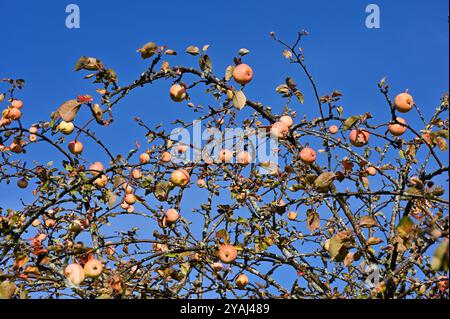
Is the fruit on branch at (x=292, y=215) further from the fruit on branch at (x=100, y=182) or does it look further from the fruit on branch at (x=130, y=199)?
the fruit on branch at (x=100, y=182)

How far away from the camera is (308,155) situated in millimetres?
3773

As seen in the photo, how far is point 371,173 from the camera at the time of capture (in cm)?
437

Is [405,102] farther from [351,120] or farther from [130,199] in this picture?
[130,199]

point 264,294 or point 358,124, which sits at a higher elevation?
point 358,124

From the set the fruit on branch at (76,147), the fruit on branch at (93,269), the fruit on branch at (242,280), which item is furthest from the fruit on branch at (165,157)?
the fruit on branch at (93,269)

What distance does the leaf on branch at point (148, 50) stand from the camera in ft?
11.4

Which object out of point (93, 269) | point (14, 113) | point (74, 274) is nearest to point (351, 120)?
point (93, 269)

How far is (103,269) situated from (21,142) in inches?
77.9

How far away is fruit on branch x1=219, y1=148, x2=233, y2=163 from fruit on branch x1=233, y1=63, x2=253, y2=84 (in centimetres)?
61

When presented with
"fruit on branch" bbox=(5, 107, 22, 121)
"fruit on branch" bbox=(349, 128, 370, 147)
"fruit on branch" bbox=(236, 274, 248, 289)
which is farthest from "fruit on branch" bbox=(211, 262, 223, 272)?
"fruit on branch" bbox=(5, 107, 22, 121)

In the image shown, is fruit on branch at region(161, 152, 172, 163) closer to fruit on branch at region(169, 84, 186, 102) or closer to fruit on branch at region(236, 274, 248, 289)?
fruit on branch at region(169, 84, 186, 102)
